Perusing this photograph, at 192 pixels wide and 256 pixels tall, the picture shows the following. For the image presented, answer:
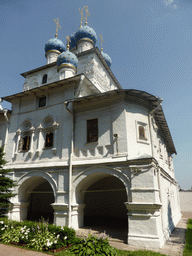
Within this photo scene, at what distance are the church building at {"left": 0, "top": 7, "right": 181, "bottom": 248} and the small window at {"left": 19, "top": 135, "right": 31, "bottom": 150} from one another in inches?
2.3

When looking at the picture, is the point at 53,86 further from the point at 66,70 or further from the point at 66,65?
the point at 66,65

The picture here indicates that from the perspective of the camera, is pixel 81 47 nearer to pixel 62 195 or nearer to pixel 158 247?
pixel 62 195

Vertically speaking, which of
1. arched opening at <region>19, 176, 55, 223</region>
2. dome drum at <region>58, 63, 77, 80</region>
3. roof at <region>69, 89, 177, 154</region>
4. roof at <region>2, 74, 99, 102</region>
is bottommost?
arched opening at <region>19, 176, 55, 223</region>

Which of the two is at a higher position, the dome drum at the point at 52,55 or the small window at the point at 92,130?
the dome drum at the point at 52,55

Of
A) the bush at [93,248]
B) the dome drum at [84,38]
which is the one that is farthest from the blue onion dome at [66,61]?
the bush at [93,248]

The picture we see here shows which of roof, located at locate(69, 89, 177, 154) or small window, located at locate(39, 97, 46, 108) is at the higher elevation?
small window, located at locate(39, 97, 46, 108)

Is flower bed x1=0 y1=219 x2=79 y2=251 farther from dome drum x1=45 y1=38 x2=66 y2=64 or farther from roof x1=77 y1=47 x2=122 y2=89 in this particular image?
dome drum x1=45 y1=38 x2=66 y2=64

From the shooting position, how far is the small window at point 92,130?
927 cm

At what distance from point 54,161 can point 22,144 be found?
8.79ft

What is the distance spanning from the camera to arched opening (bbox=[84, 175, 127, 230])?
12.2 metres

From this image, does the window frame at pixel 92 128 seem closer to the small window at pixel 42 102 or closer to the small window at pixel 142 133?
the small window at pixel 142 133

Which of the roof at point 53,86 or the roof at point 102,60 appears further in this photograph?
the roof at point 102,60

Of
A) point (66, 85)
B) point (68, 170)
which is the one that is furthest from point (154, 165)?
point (66, 85)

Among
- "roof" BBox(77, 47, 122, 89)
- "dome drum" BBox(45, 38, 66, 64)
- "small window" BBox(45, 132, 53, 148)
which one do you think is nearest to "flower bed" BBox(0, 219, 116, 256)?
"small window" BBox(45, 132, 53, 148)
